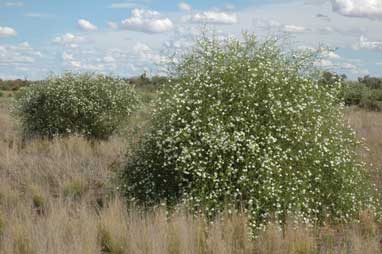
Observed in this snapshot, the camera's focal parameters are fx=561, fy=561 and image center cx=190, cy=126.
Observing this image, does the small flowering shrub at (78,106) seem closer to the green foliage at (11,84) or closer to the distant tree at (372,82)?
the distant tree at (372,82)

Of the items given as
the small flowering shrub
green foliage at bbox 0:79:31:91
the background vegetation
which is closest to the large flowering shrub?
the background vegetation

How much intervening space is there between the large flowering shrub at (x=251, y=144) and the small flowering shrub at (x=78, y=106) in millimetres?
6695

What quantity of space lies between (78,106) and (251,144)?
8.40 meters

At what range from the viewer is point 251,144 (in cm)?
643

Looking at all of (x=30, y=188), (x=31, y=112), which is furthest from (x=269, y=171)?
(x=31, y=112)

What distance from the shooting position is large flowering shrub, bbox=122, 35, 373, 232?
254 inches

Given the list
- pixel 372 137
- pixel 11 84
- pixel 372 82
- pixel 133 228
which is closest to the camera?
pixel 133 228

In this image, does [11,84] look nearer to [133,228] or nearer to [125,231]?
[125,231]

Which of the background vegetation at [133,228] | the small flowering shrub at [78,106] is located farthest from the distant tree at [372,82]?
the background vegetation at [133,228]

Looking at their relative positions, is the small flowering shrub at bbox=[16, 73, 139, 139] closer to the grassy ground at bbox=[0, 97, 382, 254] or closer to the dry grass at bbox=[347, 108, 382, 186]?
the grassy ground at bbox=[0, 97, 382, 254]

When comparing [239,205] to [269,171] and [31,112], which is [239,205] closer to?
[269,171]

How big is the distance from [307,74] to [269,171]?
1.80m

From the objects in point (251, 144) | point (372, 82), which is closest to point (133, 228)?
point (251, 144)

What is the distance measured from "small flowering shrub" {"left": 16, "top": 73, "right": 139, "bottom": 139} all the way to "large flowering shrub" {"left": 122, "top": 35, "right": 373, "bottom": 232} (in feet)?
22.0
